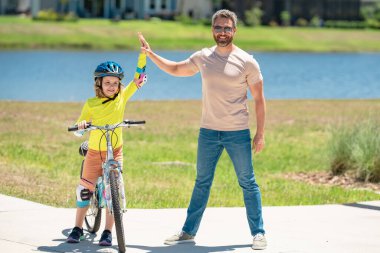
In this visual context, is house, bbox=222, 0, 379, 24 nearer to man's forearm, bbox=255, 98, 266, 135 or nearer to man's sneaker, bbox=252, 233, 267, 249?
man's forearm, bbox=255, 98, 266, 135

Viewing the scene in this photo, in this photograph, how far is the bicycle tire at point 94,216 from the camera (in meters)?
8.98

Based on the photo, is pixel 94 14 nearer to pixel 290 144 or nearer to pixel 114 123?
pixel 290 144

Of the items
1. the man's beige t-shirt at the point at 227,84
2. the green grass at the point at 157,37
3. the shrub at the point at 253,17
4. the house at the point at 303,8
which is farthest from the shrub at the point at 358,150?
the house at the point at 303,8

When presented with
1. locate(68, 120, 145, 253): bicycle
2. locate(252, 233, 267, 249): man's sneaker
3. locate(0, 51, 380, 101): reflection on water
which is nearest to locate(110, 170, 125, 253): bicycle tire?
locate(68, 120, 145, 253): bicycle

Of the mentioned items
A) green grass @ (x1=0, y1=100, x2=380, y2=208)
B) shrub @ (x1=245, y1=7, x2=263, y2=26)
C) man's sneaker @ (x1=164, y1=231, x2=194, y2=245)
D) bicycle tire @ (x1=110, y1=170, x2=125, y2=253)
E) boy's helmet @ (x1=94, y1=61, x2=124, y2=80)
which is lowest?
shrub @ (x1=245, y1=7, x2=263, y2=26)

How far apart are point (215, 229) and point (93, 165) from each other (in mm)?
1490

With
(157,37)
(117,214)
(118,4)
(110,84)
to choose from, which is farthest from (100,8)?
(117,214)

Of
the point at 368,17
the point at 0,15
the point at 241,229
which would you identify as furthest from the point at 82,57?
the point at 368,17

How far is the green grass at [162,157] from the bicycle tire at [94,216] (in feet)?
6.68

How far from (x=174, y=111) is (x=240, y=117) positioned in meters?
17.1

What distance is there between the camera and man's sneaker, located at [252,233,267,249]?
28.5 ft

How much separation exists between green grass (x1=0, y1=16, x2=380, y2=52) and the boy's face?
72396 mm

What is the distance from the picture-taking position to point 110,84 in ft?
28.3

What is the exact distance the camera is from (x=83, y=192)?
8812mm
